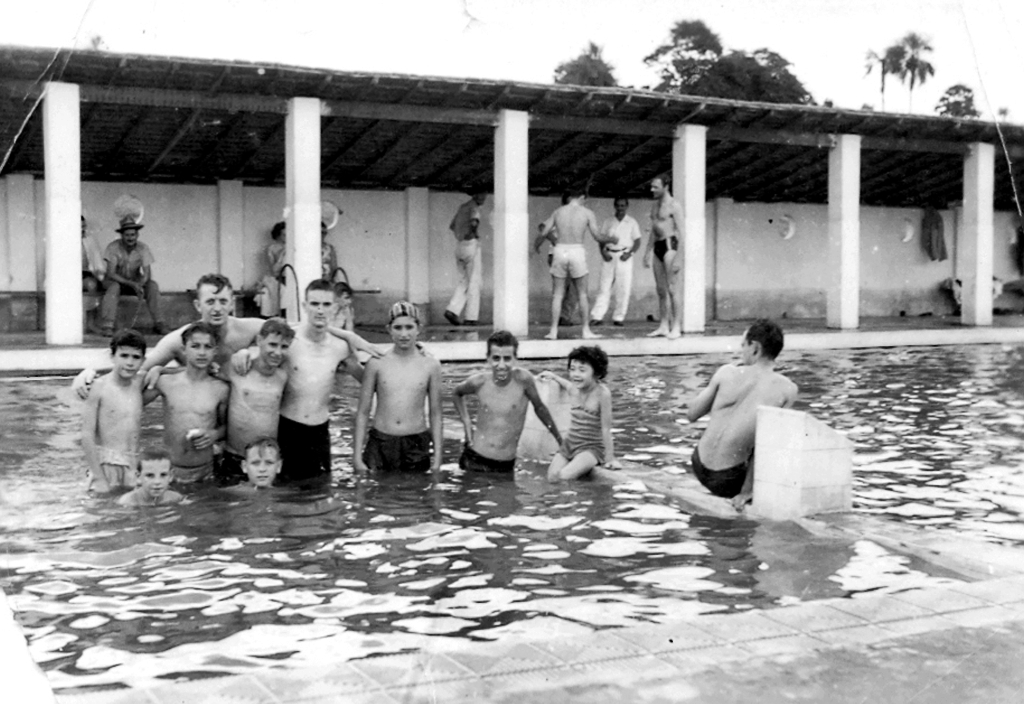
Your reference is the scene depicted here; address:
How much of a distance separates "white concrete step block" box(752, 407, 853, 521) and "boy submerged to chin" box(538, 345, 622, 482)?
1.68 meters

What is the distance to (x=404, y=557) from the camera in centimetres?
591

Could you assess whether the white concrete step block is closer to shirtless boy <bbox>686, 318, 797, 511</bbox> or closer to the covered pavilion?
shirtless boy <bbox>686, 318, 797, 511</bbox>

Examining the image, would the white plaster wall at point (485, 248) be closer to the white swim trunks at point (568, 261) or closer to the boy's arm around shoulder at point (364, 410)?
the white swim trunks at point (568, 261)

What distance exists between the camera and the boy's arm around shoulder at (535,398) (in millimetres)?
8453

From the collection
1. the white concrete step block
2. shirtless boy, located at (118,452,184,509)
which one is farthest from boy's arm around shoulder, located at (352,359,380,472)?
the white concrete step block

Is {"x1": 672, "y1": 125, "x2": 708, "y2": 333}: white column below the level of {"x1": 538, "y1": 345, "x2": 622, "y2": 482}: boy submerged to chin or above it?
above

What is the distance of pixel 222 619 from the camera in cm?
476

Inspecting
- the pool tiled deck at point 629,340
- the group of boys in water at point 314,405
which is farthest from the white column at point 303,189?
the group of boys in water at point 314,405

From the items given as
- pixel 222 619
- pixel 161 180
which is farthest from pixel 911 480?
pixel 161 180

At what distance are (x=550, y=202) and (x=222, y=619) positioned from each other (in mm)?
18259

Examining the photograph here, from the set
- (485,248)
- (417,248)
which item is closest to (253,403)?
(417,248)

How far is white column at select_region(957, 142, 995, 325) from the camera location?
2145cm

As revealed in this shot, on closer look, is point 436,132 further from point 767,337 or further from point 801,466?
point 801,466

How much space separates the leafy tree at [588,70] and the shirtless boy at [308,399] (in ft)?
74.2
